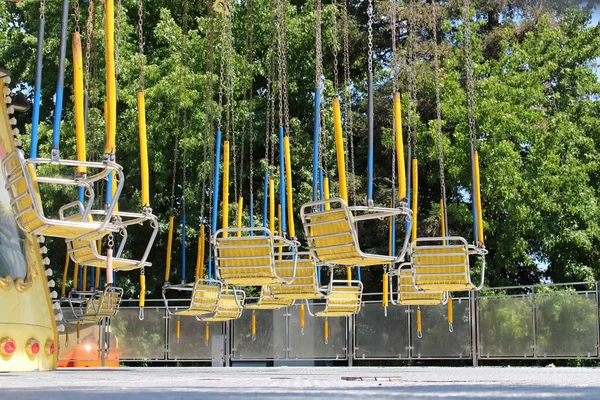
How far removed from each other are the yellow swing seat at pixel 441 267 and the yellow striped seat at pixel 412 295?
233 cm

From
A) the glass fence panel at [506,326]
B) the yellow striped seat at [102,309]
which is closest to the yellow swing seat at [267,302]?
the yellow striped seat at [102,309]

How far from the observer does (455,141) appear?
25.1 meters

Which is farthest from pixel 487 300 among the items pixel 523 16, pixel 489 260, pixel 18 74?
pixel 18 74

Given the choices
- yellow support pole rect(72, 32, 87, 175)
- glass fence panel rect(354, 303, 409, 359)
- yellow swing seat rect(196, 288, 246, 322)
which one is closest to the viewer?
yellow support pole rect(72, 32, 87, 175)

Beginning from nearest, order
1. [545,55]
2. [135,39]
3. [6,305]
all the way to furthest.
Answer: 1. [6,305]
2. [545,55]
3. [135,39]

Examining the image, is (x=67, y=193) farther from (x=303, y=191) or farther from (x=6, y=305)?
(x=6, y=305)

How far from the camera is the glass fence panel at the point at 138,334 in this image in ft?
67.6

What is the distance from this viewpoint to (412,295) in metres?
14.4

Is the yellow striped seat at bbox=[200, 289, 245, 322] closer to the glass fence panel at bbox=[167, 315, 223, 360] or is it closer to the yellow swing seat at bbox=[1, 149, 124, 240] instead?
the glass fence panel at bbox=[167, 315, 223, 360]

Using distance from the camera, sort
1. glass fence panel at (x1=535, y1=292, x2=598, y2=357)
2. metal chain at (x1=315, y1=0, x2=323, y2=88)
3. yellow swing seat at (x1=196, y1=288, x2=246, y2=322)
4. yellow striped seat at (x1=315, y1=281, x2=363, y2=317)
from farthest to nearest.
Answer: glass fence panel at (x1=535, y1=292, x2=598, y2=357), yellow swing seat at (x1=196, y1=288, x2=246, y2=322), yellow striped seat at (x1=315, y1=281, x2=363, y2=317), metal chain at (x1=315, y1=0, x2=323, y2=88)

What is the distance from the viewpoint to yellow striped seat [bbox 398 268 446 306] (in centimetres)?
1427

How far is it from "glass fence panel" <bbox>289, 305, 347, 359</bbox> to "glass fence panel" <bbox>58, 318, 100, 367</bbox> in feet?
12.9

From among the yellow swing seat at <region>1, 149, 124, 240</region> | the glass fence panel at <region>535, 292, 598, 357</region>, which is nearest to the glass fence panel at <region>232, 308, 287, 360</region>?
the glass fence panel at <region>535, 292, 598, 357</region>

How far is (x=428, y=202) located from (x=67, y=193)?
31.0 feet
